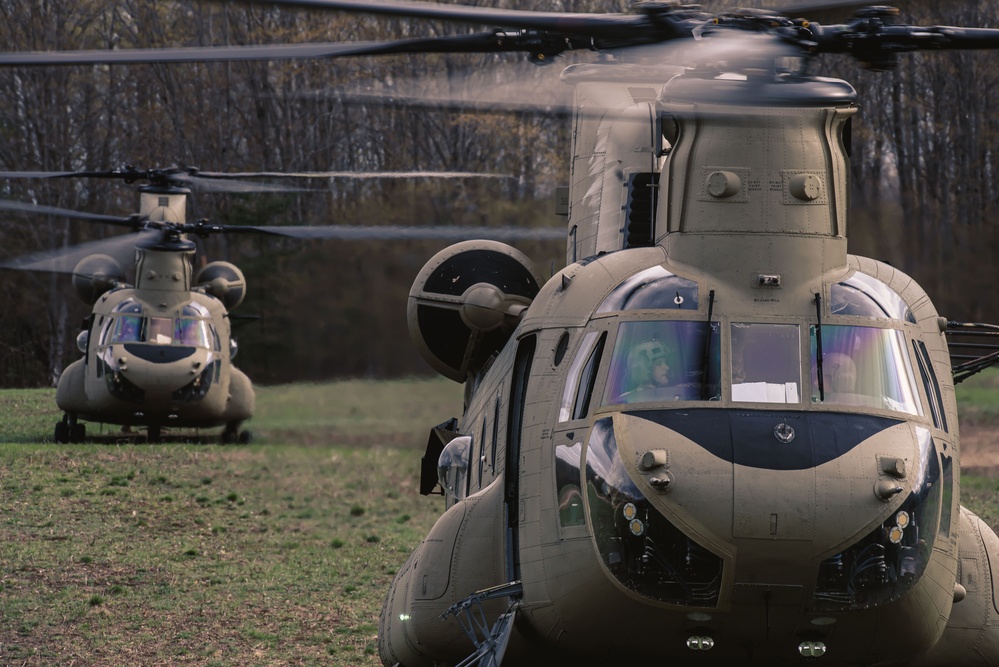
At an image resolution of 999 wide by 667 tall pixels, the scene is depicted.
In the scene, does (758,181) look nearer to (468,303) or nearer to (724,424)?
(724,424)

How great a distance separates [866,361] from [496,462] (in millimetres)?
2076

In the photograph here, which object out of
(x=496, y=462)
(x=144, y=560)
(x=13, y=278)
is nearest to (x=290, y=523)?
(x=144, y=560)

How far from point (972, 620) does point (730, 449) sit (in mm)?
2202

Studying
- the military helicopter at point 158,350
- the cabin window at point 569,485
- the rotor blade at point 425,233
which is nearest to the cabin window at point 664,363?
the cabin window at point 569,485

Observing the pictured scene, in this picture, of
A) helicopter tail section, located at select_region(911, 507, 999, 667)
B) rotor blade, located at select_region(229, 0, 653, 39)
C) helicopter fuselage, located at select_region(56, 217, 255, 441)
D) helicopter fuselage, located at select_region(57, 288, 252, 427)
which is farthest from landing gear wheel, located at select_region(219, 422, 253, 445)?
rotor blade, located at select_region(229, 0, 653, 39)

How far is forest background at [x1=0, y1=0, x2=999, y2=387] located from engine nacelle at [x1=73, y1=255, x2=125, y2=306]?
9.45 ft

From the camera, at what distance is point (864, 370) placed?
21.4ft

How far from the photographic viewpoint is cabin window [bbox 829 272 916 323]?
6711 mm

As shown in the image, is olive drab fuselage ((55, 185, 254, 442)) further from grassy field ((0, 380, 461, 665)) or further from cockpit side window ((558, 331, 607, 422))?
cockpit side window ((558, 331, 607, 422))

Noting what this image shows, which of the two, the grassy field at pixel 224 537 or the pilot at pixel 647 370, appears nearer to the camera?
the pilot at pixel 647 370

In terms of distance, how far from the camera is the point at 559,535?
6594 mm

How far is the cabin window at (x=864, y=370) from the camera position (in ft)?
21.1

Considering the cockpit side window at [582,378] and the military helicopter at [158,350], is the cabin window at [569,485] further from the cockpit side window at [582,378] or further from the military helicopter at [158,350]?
the military helicopter at [158,350]

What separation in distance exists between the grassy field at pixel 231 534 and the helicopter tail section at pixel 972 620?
14.9 ft
